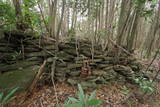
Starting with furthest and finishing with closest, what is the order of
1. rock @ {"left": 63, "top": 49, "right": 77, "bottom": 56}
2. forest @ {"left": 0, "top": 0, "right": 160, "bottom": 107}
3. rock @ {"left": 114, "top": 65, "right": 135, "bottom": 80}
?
rock @ {"left": 114, "top": 65, "right": 135, "bottom": 80} → rock @ {"left": 63, "top": 49, "right": 77, "bottom": 56} → forest @ {"left": 0, "top": 0, "right": 160, "bottom": 107}

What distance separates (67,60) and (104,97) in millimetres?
1266

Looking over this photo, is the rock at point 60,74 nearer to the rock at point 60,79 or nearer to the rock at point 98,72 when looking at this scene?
the rock at point 60,79

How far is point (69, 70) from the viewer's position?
2.28 metres

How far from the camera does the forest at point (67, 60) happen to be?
1.73 m

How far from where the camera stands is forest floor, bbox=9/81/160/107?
66.0 inches

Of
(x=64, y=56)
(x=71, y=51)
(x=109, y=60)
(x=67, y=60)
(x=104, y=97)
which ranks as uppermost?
(x=71, y=51)

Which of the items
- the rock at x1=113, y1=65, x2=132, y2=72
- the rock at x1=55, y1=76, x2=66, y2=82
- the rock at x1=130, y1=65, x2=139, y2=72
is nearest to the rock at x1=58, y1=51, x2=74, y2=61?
the rock at x1=55, y1=76, x2=66, y2=82

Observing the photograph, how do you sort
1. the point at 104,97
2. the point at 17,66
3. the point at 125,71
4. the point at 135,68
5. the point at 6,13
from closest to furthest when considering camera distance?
the point at 6,13, the point at 17,66, the point at 104,97, the point at 125,71, the point at 135,68

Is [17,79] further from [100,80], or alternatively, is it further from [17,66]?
[100,80]

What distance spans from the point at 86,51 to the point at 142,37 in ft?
19.0

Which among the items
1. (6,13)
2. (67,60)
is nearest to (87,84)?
(67,60)

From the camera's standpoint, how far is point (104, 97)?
204 cm

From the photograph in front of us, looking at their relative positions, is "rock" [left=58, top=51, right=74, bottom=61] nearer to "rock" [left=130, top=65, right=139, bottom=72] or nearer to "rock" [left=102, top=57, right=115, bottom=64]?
"rock" [left=102, top=57, right=115, bottom=64]

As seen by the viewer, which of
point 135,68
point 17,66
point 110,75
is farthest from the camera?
point 135,68
